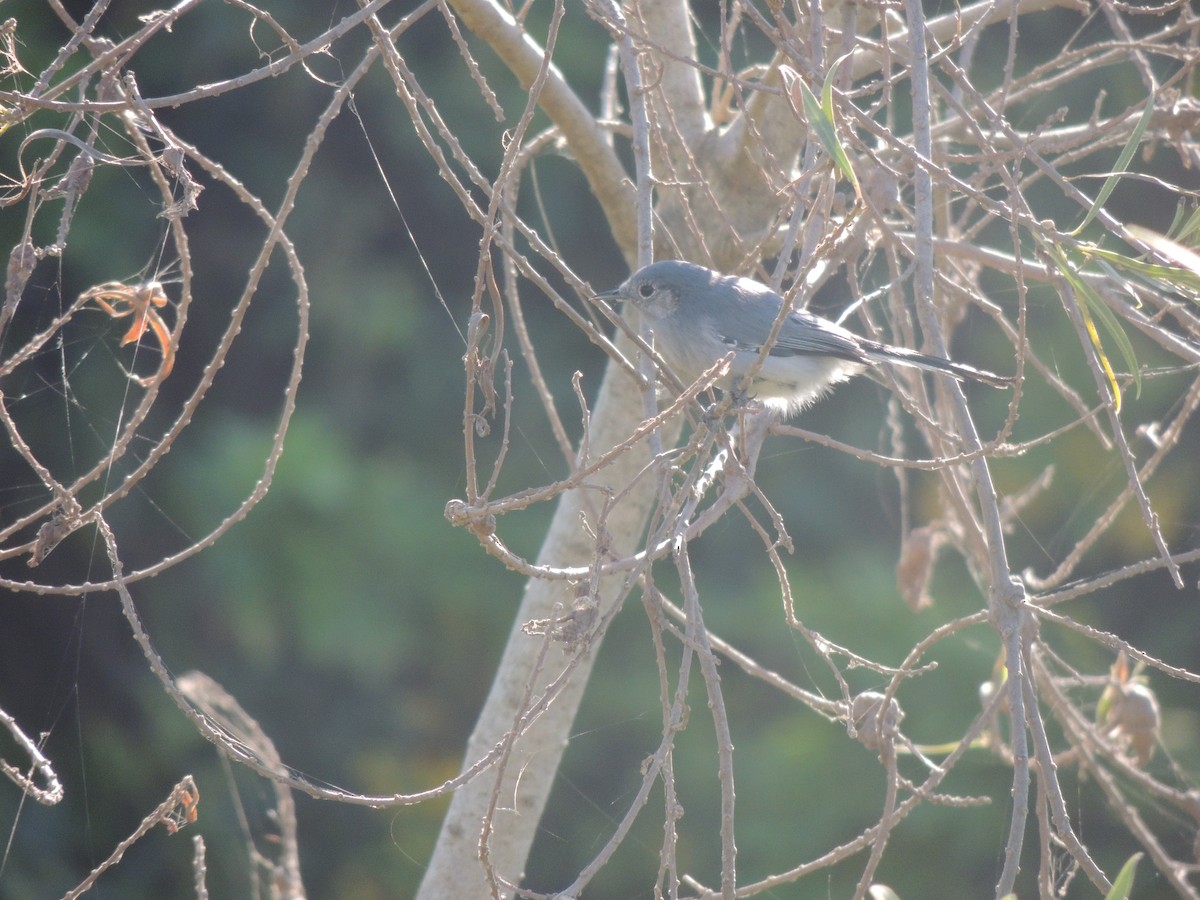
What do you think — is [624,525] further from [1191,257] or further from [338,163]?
[338,163]

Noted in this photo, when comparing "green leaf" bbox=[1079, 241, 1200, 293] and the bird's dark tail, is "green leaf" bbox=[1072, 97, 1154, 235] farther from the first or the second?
the bird's dark tail

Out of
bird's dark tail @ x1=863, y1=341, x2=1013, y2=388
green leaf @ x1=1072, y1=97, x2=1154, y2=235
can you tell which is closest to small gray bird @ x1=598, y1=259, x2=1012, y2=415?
bird's dark tail @ x1=863, y1=341, x2=1013, y2=388

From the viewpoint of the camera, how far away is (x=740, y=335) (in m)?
3.13

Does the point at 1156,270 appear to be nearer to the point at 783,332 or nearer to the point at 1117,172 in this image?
the point at 1117,172

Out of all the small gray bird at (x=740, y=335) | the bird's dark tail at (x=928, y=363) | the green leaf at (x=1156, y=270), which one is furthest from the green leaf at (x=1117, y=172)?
the small gray bird at (x=740, y=335)

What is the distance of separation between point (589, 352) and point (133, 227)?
1992 millimetres

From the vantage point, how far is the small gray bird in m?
2.88

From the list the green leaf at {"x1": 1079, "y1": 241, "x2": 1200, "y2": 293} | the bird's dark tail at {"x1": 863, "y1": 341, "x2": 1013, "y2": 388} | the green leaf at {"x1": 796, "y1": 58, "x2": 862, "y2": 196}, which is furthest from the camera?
the bird's dark tail at {"x1": 863, "y1": 341, "x2": 1013, "y2": 388}

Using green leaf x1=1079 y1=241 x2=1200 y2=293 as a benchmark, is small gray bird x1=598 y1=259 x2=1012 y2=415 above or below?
below

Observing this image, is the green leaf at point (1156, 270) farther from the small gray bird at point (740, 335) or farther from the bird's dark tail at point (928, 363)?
the small gray bird at point (740, 335)

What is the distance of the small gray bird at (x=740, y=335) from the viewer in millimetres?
2883

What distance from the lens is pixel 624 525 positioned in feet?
8.55

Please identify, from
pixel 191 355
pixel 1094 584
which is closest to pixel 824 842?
pixel 1094 584

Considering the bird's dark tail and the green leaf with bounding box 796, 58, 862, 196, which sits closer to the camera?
the green leaf with bounding box 796, 58, 862, 196
